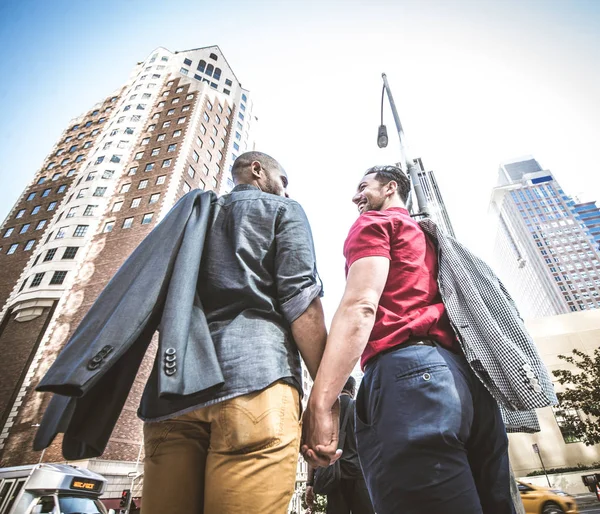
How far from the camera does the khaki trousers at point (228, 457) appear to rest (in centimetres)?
102

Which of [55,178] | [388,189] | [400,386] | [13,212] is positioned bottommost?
[400,386]

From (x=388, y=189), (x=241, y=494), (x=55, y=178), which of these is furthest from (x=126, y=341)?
(x=55, y=178)

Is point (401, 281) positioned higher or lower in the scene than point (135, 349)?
higher

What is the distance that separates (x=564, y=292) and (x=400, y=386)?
12376cm

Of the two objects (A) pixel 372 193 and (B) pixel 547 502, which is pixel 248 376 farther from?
(B) pixel 547 502

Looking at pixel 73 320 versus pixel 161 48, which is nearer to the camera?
pixel 73 320

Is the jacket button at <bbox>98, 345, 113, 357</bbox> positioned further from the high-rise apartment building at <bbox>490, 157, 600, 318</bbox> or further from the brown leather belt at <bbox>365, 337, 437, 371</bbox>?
the high-rise apartment building at <bbox>490, 157, 600, 318</bbox>

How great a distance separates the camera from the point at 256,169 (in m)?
2.11

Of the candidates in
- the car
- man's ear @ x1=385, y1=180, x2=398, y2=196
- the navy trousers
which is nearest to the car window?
the navy trousers

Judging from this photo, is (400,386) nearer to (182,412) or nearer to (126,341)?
(182,412)

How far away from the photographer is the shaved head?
Result: 2074 millimetres

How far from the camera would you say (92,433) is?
4.03ft

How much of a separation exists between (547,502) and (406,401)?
16453mm

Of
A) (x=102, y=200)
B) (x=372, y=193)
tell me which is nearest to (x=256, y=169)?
(x=372, y=193)
